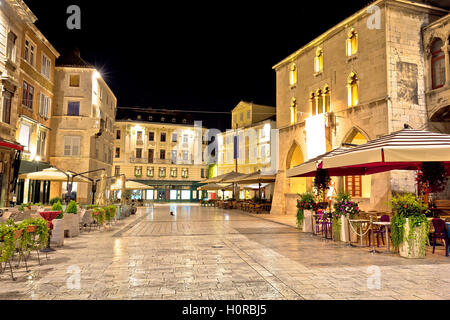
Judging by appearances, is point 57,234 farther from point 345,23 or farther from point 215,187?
point 215,187

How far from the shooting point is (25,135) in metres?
22.8

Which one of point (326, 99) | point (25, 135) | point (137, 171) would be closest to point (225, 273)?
point (326, 99)

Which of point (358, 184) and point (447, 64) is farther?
point (358, 184)

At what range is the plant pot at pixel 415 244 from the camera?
851cm

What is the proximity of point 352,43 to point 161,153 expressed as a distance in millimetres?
41148

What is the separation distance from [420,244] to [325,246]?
8.56 ft

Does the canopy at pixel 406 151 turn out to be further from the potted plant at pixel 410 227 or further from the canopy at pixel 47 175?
the canopy at pixel 47 175

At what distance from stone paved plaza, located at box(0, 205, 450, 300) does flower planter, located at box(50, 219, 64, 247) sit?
0.49 m

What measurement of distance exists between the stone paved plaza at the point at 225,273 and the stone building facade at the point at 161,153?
44.5m

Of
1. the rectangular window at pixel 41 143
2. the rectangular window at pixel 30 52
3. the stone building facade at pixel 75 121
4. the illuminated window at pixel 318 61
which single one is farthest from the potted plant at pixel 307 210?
the stone building facade at pixel 75 121

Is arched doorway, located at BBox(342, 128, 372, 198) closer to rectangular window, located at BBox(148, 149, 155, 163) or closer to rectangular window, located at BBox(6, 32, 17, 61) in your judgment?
rectangular window, located at BBox(6, 32, 17, 61)
